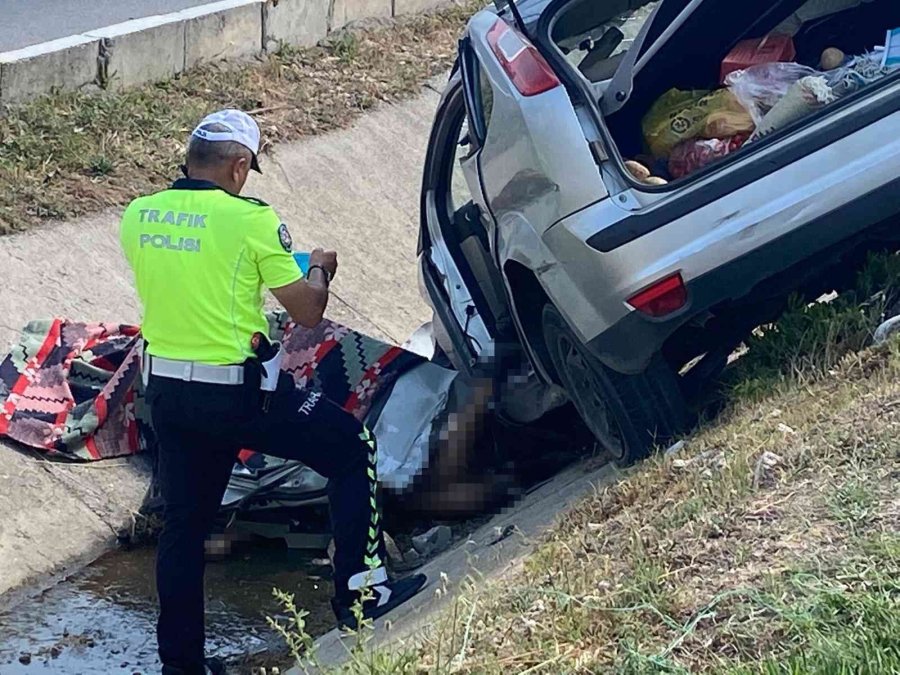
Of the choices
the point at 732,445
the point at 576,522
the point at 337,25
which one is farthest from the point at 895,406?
the point at 337,25

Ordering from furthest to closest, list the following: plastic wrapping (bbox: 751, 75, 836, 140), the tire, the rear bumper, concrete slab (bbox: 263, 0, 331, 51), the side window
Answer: concrete slab (bbox: 263, 0, 331, 51), the side window, the tire, plastic wrapping (bbox: 751, 75, 836, 140), the rear bumper

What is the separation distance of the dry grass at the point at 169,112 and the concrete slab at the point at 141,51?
0.09 metres

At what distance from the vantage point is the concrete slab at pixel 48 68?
8.38 meters

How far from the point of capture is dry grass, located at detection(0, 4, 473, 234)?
8.09m

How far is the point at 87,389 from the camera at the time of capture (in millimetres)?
6676

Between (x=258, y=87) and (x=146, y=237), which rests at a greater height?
(x=258, y=87)

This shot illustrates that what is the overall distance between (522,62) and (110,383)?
2430 millimetres

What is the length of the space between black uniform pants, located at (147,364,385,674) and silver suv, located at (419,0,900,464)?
86 cm

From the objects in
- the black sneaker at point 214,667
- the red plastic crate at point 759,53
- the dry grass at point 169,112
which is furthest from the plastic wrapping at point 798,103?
the dry grass at point 169,112

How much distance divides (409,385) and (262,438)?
4.86 feet

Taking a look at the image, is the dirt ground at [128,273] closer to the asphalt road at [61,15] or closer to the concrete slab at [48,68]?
the concrete slab at [48,68]

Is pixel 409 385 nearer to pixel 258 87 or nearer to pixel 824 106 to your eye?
pixel 824 106

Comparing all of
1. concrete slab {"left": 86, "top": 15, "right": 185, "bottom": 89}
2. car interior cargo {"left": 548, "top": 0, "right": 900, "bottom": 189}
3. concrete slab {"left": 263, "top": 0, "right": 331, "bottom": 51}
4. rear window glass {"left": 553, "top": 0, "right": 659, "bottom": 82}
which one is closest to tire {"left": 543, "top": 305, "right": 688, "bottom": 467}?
car interior cargo {"left": 548, "top": 0, "right": 900, "bottom": 189}

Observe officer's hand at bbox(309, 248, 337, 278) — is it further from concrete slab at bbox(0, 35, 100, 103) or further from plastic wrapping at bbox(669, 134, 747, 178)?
concrete slab at bbox(0, 35, 100, 103)
